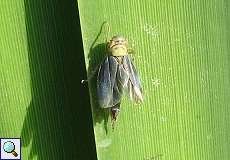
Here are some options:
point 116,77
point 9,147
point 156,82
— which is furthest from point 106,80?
point 9,147

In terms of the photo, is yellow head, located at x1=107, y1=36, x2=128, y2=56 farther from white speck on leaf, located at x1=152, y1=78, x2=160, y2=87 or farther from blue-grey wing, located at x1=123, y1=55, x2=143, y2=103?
white speck on leaf, located at x1=152, y1=78, x2=160, y2=87

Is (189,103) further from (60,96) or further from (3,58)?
(3,58)

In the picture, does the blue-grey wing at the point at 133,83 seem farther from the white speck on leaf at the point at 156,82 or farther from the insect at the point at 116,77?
the white speck on leaf at the point at 156,82

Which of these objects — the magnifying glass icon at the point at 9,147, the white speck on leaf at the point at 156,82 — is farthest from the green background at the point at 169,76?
the magnifying glass icon at the point at 9,147

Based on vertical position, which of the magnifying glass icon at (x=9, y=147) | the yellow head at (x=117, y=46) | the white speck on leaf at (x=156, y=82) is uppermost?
the yellow head at (x=117, y=46)

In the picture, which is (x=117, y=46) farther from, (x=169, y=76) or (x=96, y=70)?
(x=169, y=76)

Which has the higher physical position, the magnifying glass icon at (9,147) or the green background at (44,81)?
the green background at (44,81)

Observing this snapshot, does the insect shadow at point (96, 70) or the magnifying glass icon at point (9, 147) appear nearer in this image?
the insect shadow at point (96, 70)

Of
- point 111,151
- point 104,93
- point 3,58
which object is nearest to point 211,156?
point 111,151
